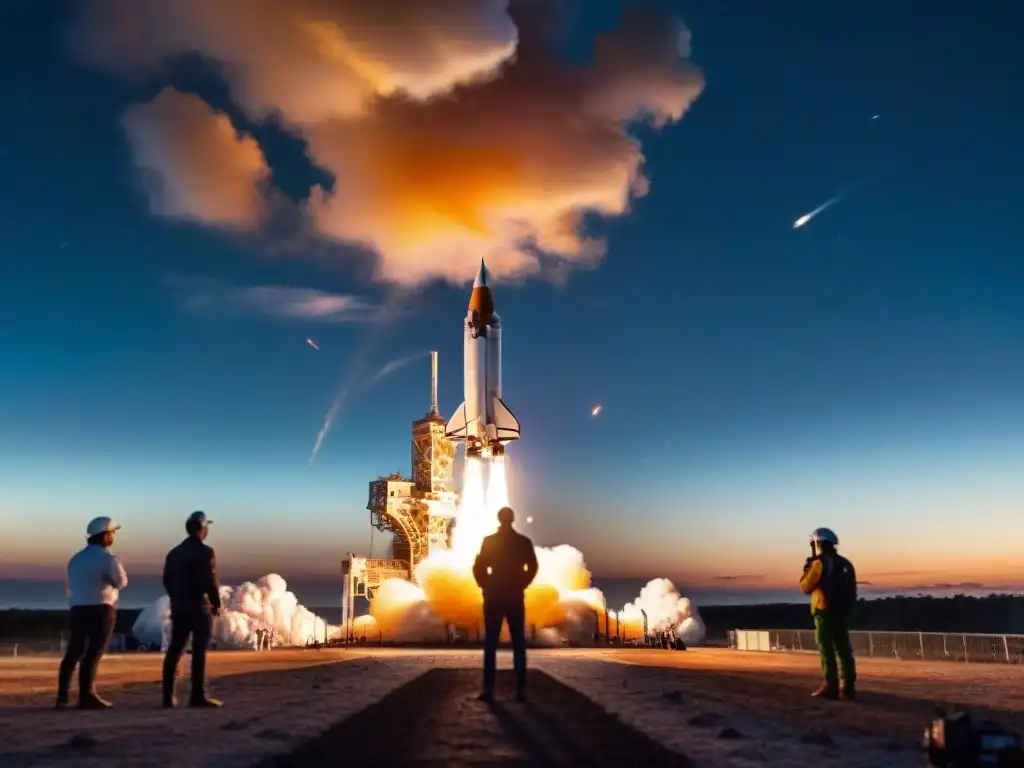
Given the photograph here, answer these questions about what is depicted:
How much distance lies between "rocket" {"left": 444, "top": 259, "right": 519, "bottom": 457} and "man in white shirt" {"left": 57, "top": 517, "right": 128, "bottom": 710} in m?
41.9

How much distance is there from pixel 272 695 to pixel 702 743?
26.4 ft

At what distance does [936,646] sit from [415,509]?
171 feet

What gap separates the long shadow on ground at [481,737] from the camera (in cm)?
641

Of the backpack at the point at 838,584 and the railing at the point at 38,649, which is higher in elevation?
the backpack at the point at 838,584

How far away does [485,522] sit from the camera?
57344 millimetres

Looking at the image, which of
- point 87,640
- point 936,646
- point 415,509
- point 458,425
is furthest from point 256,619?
point 87,640

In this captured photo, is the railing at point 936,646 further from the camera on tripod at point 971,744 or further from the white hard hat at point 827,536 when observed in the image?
the camera on tripod at point 971,744

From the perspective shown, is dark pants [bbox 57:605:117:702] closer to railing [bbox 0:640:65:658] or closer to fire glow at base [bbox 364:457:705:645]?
railing [bbox 0:640:65:658]

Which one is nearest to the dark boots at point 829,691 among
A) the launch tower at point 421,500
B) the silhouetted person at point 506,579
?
the silhouetted person at point 506,579

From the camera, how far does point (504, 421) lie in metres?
53.9

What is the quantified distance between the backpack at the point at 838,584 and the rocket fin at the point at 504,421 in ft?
138

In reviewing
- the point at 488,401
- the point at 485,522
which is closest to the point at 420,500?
the point at 485,522

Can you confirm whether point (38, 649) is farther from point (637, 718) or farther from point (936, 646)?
point (637, 718)

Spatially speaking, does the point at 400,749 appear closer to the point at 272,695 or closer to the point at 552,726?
the point at 552,726
